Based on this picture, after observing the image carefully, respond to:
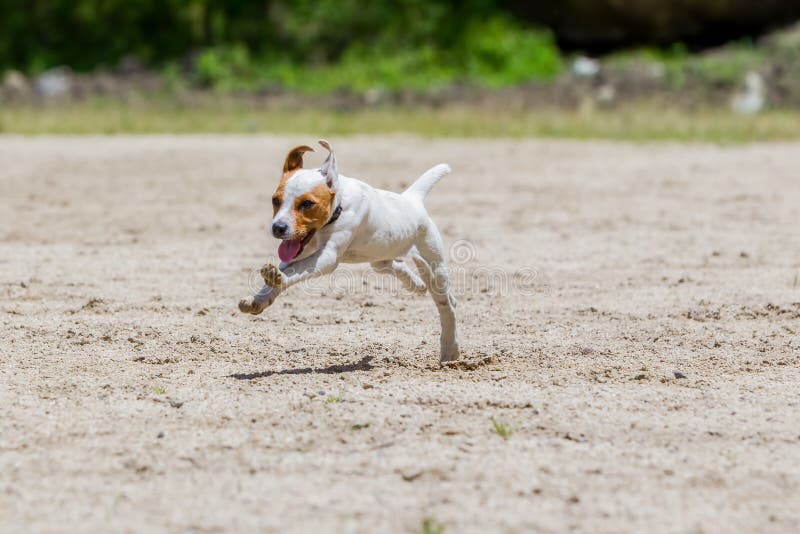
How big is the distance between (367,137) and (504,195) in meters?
3.98

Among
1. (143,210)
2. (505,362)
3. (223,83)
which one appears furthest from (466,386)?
(223,83)

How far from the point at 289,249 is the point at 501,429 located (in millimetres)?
1098

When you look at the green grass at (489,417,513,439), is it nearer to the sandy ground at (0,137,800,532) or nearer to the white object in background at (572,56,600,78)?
the sandy ground at (0,137,800,532)

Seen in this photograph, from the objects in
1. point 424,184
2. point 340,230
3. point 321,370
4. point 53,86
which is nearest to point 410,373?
point 321,370

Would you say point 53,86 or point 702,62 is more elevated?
point 702,62

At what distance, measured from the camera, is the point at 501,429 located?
4520 millimetres

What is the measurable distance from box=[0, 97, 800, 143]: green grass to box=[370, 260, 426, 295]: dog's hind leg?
929 centimetres

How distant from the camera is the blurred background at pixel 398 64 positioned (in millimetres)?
16203

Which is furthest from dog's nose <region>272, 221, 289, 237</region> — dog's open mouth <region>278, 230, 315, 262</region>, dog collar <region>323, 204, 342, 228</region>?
dog collar <region>323, 204, 342, 228</region>

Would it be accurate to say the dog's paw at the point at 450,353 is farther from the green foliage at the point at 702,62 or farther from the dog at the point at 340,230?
the green foliage at the point at 702,62

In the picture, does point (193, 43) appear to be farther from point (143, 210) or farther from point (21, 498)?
point (21, 498)

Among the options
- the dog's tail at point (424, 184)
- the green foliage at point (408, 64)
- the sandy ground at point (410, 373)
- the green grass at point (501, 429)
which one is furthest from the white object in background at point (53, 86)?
the green grass at point (501, 429)

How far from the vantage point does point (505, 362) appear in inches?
225

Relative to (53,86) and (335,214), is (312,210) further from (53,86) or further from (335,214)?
(53,86)
